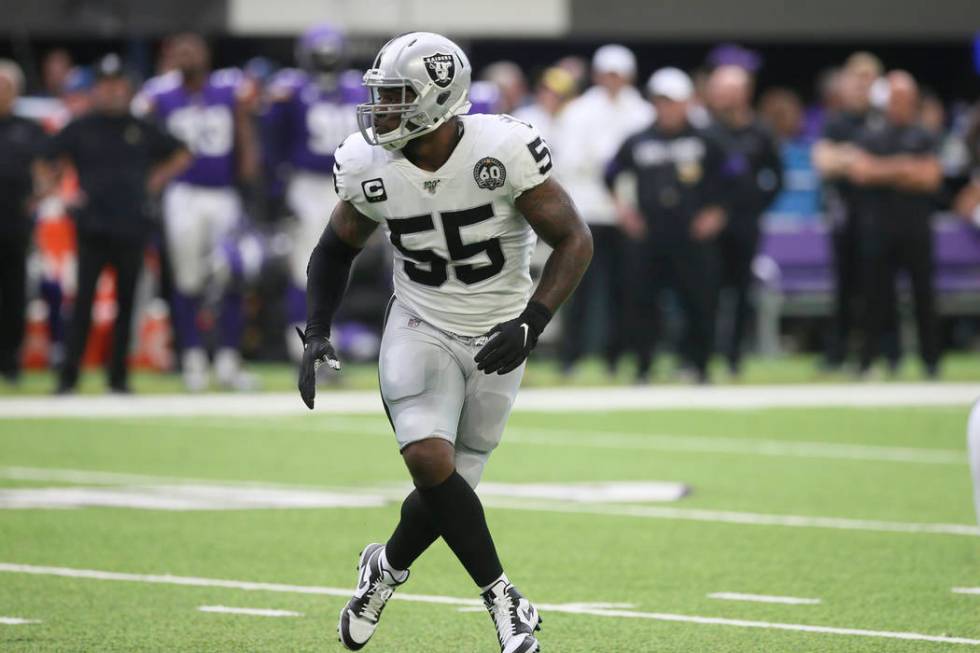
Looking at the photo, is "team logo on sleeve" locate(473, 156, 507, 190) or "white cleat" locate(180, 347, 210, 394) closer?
"team logo on sleeve" locate(473, 156, 507, 190)

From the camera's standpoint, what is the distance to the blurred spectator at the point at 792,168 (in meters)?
21.2

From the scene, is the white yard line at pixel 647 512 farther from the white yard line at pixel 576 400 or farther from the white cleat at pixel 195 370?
the white cleat at pixel 195 370

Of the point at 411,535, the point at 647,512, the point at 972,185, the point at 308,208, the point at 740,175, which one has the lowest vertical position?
the point at 972,185

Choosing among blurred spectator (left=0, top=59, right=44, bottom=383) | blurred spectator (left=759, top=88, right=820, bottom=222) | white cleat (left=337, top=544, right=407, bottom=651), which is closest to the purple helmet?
blurred spectator (left=0, top=59, right=44, bottom=383)

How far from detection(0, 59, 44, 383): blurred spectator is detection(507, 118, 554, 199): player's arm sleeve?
9.96 metres

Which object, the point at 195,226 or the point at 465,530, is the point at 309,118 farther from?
the point at 465,530

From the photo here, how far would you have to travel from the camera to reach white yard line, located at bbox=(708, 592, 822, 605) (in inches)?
267

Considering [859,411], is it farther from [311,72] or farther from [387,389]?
[387,389]

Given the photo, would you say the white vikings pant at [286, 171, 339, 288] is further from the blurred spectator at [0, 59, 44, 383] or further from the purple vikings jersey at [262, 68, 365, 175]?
the blurred spectator at [0, 59, 44, 383]

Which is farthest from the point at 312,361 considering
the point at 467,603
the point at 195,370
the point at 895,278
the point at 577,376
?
the point at 895,278

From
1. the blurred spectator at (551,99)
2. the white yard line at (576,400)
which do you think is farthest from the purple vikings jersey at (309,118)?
the blurred spectator at (551,99)

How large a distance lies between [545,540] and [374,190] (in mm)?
2714

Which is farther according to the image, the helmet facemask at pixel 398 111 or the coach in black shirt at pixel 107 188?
the coach in black shirt at pixel 107 188

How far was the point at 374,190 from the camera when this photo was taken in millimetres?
5961
